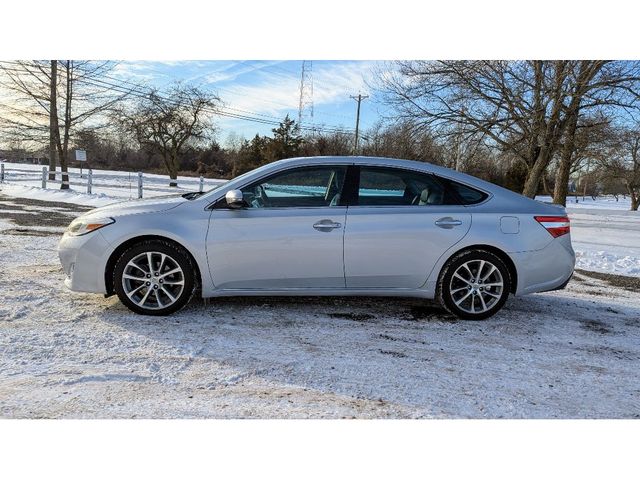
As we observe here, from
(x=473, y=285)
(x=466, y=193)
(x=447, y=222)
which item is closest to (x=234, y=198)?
(x=447, y=222)

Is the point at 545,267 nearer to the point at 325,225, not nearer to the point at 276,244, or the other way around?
the point at 325,225

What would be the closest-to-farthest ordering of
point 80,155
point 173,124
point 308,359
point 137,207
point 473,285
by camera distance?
point 308,359 < point 137,207 < point 473,285 < point 80,155 < point 173,124

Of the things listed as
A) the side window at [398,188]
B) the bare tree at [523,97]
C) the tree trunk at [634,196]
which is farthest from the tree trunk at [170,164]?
the tree trunk at [634,196]

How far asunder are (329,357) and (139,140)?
1796 inches

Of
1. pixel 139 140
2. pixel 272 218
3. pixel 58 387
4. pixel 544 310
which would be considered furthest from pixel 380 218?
pixel 139 140

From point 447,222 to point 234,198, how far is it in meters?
1.99

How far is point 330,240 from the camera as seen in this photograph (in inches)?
160

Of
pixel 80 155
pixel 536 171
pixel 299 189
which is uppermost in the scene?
pixel 536 171

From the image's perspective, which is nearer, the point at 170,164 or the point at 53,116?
the point at 53,116

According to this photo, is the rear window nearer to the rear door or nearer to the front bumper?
the rear door

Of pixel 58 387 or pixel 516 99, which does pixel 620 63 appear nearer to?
pixel 516 99

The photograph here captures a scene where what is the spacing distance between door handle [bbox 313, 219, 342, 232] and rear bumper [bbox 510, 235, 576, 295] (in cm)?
173

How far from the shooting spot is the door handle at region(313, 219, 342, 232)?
4.05 m

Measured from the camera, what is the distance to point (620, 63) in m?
12.5
